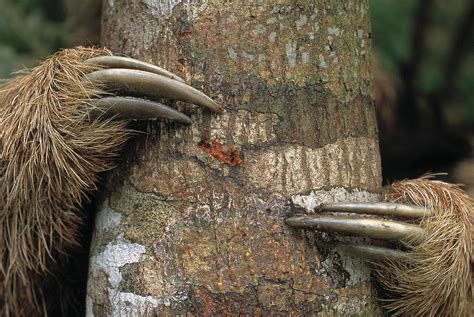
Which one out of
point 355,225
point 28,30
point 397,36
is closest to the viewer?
point 355,225

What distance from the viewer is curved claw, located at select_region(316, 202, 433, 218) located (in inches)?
56.7

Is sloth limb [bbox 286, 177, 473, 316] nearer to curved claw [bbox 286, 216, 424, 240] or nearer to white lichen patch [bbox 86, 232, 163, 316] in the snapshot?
curved claw [bbox 286, 216, 424, 240]

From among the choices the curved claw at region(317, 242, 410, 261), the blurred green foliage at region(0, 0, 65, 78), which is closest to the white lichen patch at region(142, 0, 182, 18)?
the curved claw at region(317, 242, 410, 261)

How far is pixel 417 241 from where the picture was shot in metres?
1.48

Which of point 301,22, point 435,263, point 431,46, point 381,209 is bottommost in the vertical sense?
point 435,263

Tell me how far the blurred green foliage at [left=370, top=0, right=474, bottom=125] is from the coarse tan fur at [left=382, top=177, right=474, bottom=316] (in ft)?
4.13

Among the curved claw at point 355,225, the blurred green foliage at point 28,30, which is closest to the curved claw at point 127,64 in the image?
the curved claw at point 355,225

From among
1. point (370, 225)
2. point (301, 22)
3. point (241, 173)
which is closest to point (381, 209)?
point (370, 225)

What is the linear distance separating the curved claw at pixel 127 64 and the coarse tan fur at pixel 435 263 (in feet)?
1.85

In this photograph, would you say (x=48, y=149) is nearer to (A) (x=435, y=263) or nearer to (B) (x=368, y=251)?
(B) (x=368, y=251)

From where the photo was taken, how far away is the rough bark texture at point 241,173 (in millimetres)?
1417

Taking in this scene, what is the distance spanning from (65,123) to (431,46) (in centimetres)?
175

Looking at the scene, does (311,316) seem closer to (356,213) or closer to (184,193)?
(356,213)

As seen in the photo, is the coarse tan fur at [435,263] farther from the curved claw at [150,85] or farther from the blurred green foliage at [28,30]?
the blurred green foliage at [28,30]
